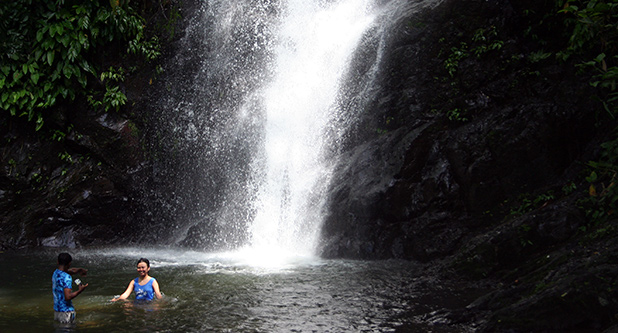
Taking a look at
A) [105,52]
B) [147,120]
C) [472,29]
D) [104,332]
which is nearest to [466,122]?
[472,29]

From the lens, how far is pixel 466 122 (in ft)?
30.1

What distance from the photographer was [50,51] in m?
11.9

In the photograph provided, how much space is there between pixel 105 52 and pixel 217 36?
10.1ft

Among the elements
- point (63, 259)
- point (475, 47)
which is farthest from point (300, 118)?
point (63, 259)

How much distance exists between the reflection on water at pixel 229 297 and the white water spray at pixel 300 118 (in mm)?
1417

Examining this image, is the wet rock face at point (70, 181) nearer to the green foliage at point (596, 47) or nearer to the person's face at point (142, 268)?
the person's face at point (142, 268)

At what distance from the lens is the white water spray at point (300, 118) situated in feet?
34.6

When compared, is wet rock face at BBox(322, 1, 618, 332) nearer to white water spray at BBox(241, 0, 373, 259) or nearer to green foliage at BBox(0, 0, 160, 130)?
white water spray at BBox(241, 0, 373, 259)

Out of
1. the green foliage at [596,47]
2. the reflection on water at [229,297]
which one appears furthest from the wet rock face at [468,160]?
the reflection on water at [229,297]

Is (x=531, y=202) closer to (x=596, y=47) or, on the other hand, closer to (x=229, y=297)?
(x=596, y=47)

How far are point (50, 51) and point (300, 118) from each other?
21.3 ft

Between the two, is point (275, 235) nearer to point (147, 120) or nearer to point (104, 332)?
point (147, 120)

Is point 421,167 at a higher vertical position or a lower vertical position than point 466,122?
lower

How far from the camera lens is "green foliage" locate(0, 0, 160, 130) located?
11.9 meters
